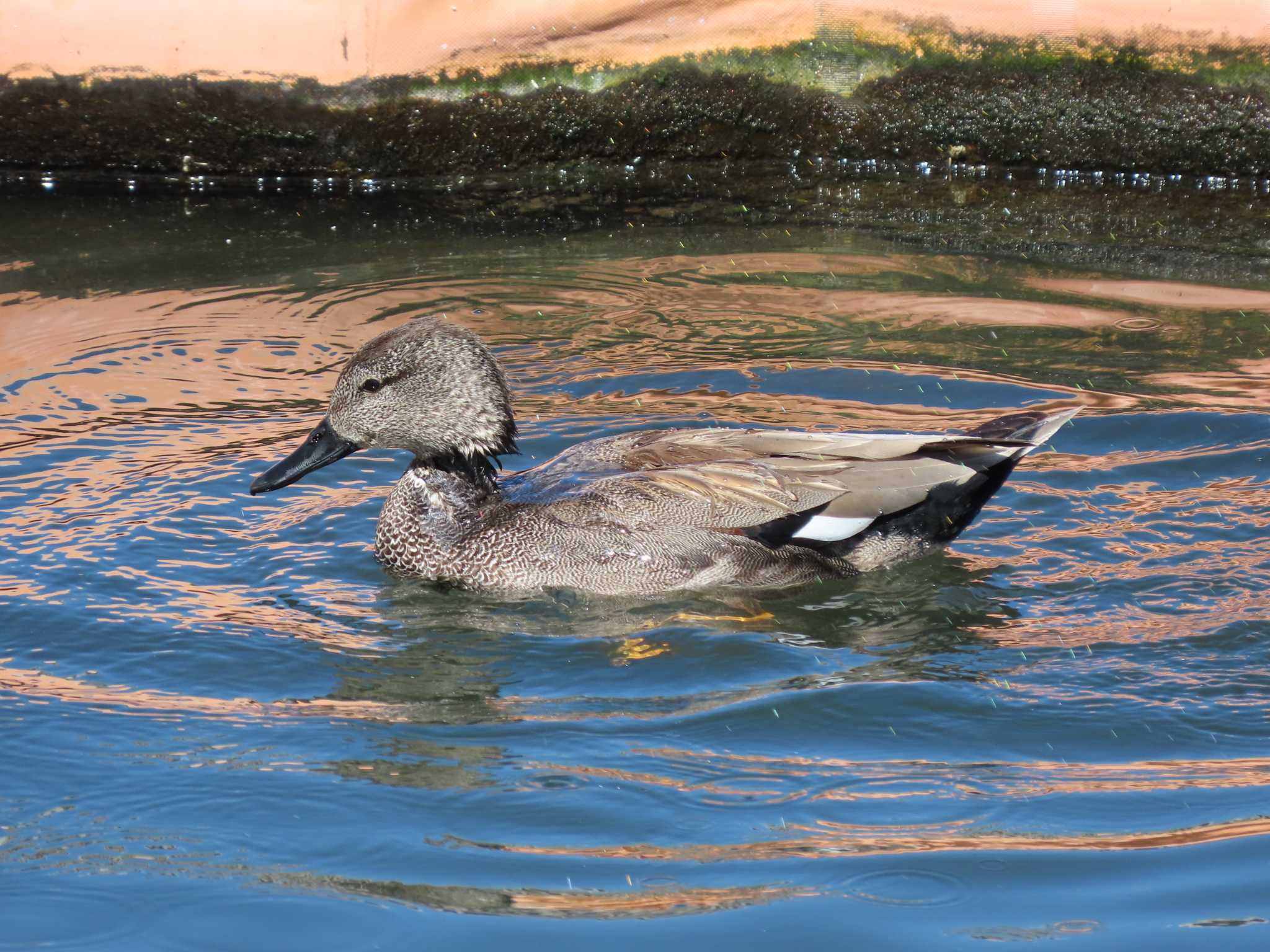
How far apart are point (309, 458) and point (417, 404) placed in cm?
45

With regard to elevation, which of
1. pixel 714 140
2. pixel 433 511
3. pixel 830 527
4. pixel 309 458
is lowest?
pixel 830 527

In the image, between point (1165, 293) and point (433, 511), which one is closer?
point (433, 511)

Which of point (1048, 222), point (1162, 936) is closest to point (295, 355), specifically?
point (1048, 222)

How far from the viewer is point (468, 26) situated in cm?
1012

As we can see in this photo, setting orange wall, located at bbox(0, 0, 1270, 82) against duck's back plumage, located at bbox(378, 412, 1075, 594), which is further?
orange wall, located at bbox(0, 0, 1270, 82)

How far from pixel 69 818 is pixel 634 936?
1545 mm

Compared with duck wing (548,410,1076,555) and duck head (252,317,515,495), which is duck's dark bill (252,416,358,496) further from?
duck wing (548,410,1076,555)

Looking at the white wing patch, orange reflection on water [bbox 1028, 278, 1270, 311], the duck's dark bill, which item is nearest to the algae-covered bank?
orange reflection on water [bbox 1028, 278, 1270, 311]

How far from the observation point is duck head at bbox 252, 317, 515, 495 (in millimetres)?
5906

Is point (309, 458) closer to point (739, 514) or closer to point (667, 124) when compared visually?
point (739, 514)

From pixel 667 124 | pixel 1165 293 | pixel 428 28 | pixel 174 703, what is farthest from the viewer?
pixel 667 124

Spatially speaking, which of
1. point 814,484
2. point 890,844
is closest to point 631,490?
point 814,484

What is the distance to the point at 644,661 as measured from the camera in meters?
4.98

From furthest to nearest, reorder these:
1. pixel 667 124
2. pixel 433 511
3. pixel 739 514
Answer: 1. pixel 667 124
2. pixel 433 511
3. pixel 739 514
